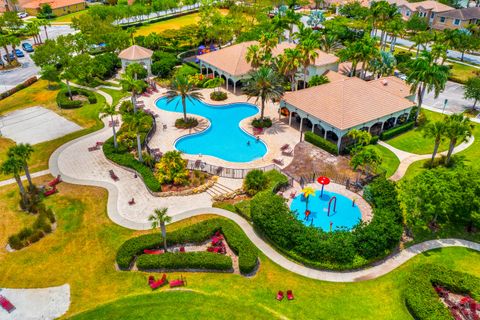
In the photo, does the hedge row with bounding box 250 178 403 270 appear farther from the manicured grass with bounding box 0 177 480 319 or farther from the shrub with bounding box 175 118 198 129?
the shrub with bounding box 175 118 198 129

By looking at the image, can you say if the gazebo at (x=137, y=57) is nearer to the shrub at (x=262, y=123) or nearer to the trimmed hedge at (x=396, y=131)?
the shrub at (x=262, y=123)

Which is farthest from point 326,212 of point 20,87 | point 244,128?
point 20,87

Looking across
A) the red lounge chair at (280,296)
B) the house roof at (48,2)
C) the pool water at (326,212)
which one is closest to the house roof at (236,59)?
the pool water at (326,212)

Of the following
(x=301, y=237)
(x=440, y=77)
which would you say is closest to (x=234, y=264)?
(x=301, y=237)

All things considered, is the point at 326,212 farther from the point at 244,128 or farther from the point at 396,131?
the point at 396,131

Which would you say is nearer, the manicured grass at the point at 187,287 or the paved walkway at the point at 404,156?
the manicured grass at the point at 187,287

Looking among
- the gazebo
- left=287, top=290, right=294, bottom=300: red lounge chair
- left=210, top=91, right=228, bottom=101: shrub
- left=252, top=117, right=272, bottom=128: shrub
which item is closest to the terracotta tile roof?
left=252, top=117, right=272, bottom=128: shrub

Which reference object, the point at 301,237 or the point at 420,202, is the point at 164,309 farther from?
the point at 420,202
